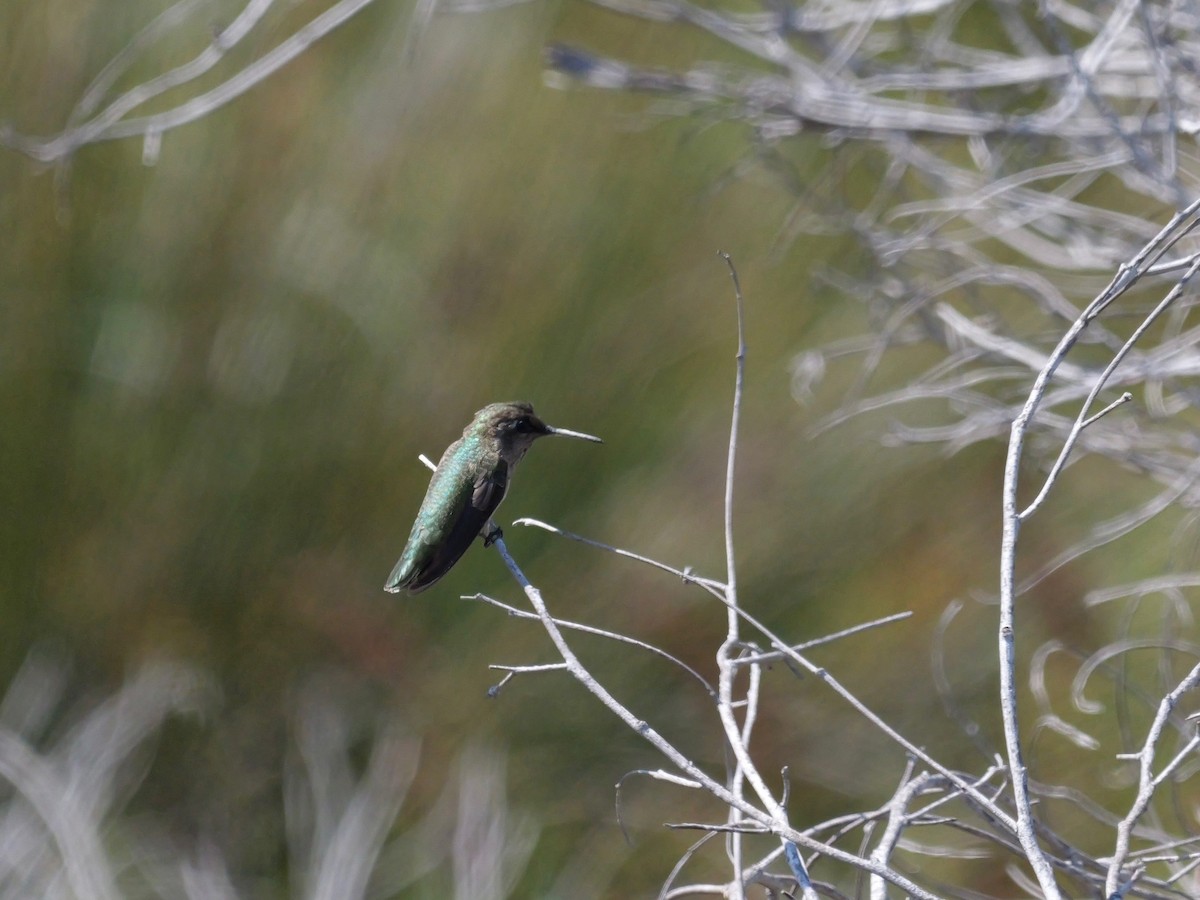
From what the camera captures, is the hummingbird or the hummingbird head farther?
the hummingbird head

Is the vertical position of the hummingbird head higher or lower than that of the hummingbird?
higher

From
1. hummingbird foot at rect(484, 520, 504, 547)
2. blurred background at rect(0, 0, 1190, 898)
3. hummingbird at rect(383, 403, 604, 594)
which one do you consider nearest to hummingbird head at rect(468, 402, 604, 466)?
hummingbird at rect(383, 403, 604, 594)

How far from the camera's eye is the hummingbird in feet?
8.82

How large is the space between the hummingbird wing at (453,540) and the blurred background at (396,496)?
36.6 inches

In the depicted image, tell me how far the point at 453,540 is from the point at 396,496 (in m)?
1.22

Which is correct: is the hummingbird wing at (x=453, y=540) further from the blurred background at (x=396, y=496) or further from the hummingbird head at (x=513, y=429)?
the blurred background at (x=396, y=496)

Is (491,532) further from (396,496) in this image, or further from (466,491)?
(396,496)

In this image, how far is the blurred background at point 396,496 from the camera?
379cm

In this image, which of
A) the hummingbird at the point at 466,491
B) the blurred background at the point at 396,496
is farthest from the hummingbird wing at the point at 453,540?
the blurred background at the point at 396,496

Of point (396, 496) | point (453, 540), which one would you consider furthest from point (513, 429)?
point (396, 496)

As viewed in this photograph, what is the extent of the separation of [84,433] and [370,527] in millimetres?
870

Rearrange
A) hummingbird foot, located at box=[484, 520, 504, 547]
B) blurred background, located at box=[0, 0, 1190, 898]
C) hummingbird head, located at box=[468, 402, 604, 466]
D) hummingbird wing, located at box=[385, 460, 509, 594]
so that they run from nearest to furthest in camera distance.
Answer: hummingbird wing, located at box=[385, 460, 509, 594] → hummingbird foot, located at box=[484, 520, 504, 547] → hummingbird head, located at box=[468, 402, 604, 466] → blurred background, located at box=[0, 0, 1190, 898]

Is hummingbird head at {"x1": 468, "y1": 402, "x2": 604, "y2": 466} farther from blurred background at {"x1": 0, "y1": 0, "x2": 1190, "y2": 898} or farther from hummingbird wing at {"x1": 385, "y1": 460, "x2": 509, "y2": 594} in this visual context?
blurred background at {"x1": 0, "y1": 0, "x2": 1190, "y2": 898}

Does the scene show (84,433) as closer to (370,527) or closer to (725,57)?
(370,527)
